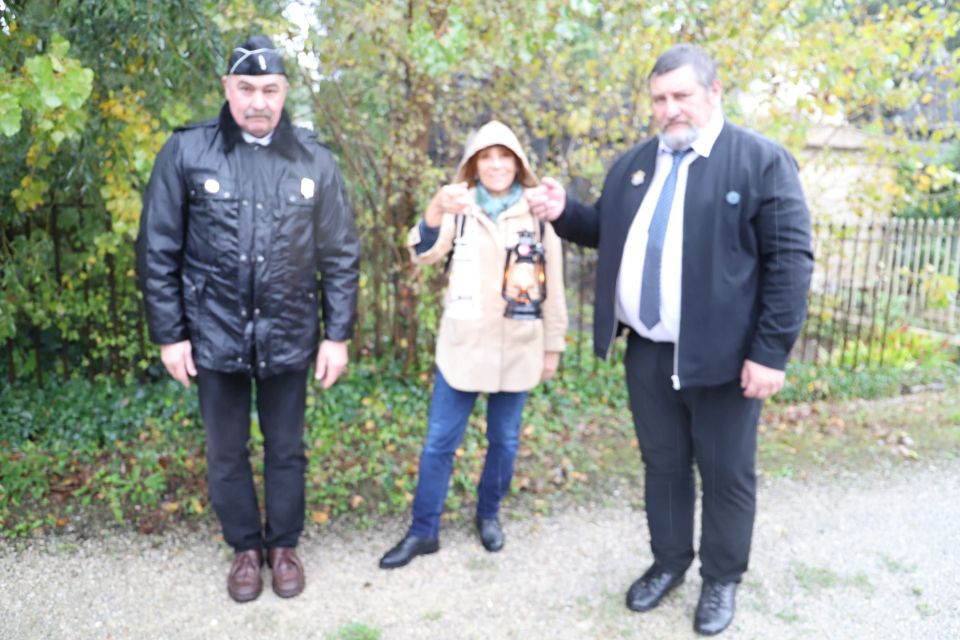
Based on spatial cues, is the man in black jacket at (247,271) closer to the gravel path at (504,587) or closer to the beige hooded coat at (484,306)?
the gravel path at (504,587)

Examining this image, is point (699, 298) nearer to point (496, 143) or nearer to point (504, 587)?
point (496, 143)

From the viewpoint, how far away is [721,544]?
2988mm

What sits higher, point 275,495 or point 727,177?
point 727,177

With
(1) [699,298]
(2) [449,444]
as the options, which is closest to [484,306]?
(2) [449,444]

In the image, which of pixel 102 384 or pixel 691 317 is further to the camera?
pixel 102 384

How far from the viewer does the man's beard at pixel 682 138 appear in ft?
9.01

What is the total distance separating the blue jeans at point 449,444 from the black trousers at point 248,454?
21.7 inches

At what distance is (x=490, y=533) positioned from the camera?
3.68 m

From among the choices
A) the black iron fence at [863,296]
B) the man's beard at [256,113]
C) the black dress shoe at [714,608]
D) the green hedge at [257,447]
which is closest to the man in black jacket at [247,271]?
the man's beard at [256,113]

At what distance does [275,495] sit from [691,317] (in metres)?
1.89

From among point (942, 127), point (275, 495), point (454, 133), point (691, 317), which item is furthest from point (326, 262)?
point (942, 127)

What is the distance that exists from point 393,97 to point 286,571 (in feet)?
10.5

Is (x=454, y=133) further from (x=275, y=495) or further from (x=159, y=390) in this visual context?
(x=275, y=495)

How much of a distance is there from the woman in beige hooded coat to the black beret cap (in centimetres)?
82
